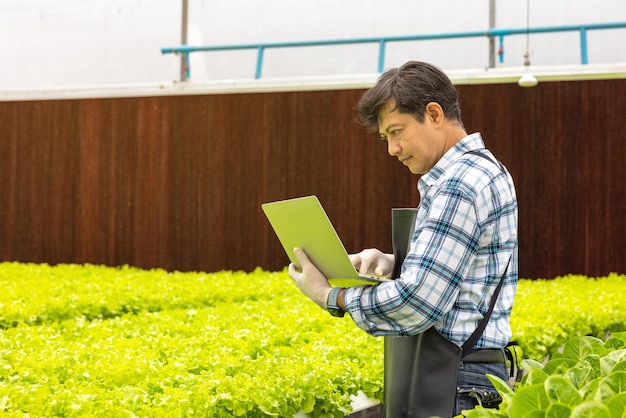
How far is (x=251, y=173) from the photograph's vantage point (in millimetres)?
7945

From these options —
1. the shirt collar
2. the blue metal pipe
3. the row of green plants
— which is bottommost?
the row of green plants

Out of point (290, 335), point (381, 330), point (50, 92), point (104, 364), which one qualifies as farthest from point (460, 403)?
point (50, 92)

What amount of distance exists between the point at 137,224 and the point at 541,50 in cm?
483

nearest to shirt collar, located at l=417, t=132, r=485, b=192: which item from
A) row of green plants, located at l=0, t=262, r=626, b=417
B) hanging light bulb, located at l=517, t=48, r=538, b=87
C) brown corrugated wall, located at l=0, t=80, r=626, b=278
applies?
row of green plants, located at l=0, t=262, r=626, b=417

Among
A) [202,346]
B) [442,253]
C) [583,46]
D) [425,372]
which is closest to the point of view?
[442,253]

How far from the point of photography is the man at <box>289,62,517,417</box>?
1.63m

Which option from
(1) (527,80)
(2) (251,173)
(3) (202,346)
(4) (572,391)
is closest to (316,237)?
(4) (572,391)

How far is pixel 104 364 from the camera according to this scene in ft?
8.88

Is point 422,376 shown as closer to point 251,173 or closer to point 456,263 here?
point 456,263

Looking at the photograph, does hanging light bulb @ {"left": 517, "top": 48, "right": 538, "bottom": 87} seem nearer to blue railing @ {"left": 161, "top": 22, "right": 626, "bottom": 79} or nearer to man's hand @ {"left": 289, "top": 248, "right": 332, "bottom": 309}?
blue railing @ {"left": 161, "top": 22, "right": 626, "bottom": 79}

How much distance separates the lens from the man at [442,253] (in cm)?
163

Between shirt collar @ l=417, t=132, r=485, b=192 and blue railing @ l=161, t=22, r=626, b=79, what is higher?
blue railing @ l=161, t=22, r=626, b=79

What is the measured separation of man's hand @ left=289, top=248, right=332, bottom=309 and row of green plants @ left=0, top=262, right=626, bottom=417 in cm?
53

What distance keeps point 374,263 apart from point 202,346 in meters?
1.42
